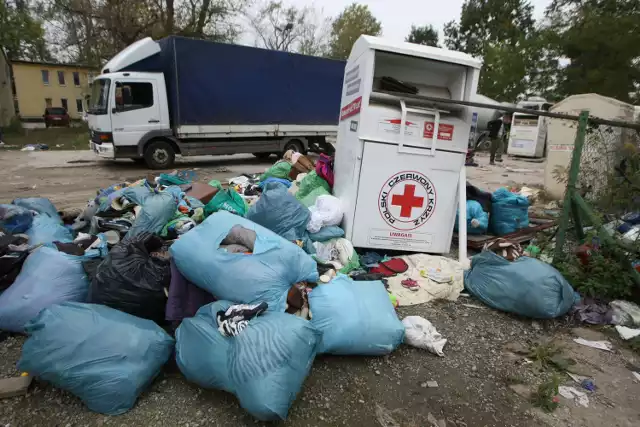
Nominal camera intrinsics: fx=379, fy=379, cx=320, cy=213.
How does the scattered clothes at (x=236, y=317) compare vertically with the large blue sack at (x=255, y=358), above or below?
above

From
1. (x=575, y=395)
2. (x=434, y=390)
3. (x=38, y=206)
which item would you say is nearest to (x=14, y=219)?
(x=38, y=206)

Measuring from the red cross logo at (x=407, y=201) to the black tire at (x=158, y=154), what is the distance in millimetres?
6905

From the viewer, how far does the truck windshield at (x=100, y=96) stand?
7.93m

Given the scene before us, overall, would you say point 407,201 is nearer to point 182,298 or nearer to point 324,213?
point 324,213

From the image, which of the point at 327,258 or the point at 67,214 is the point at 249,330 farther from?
the point at 67,214

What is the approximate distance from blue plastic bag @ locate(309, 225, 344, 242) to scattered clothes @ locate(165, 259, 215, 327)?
1.29m

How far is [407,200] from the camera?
342cm

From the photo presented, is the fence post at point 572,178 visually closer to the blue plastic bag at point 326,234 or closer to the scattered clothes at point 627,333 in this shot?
the scattered clothes at point 627,333

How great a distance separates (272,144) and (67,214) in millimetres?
5999

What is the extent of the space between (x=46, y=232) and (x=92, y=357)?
73.4 inches

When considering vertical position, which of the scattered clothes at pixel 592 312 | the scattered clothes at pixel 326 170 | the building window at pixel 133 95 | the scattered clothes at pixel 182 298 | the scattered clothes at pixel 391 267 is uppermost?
the building window at pixel 133 95

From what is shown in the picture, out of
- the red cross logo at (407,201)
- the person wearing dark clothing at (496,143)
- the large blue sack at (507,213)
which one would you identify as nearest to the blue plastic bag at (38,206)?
the red cross logo at (407,201)

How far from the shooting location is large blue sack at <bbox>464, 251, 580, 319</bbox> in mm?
2596

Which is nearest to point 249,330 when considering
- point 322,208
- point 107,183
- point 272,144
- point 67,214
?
point 322,208
